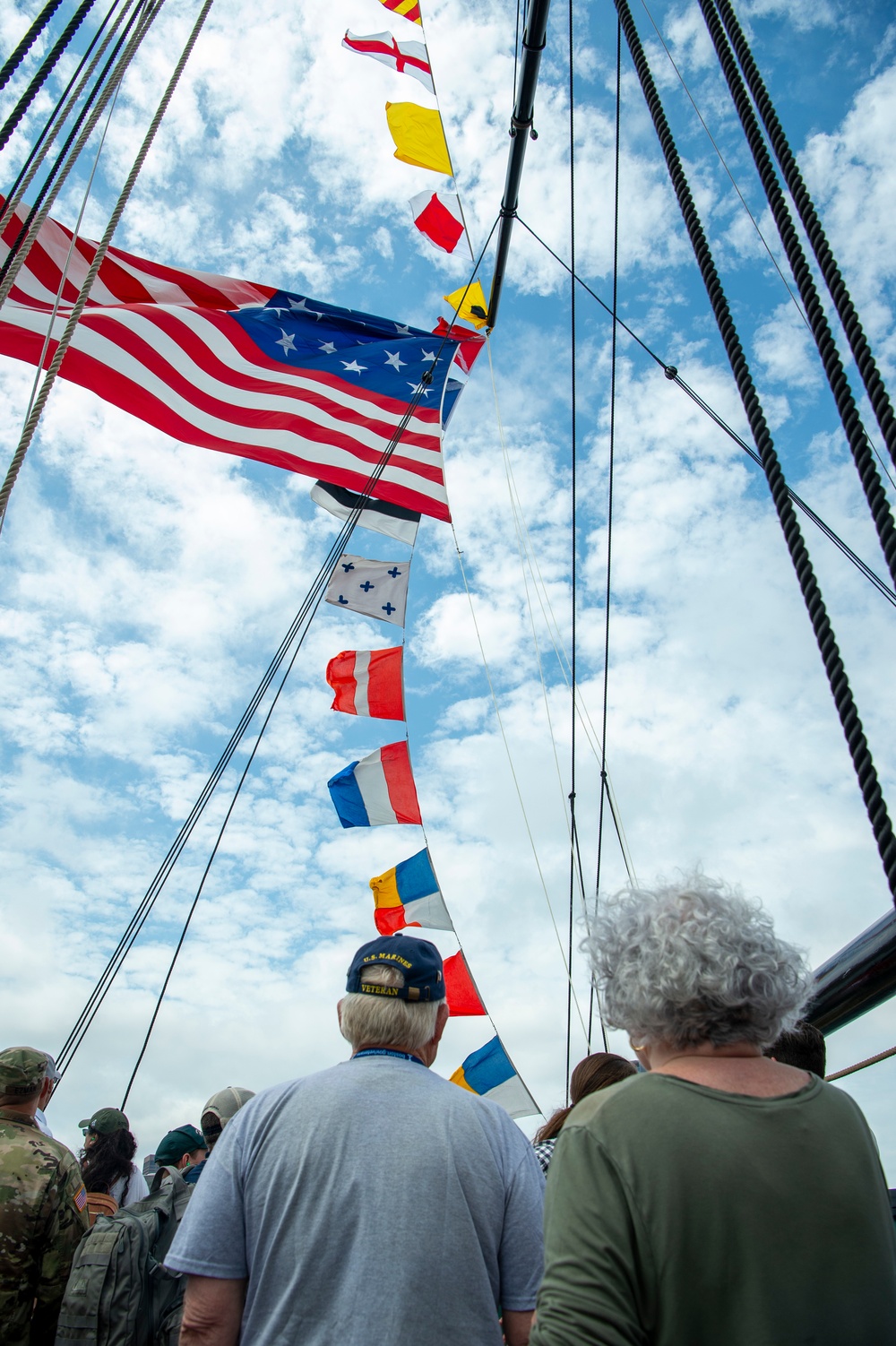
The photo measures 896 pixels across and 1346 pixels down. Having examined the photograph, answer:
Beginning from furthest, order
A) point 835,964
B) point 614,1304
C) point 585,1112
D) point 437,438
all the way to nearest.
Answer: point 437,438 → point 835,964 → point 585,1112 → point 614,1304

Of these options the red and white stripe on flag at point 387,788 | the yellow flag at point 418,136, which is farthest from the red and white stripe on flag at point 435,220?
the red and white stripe on flag at point 387,788

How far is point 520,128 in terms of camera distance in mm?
6656

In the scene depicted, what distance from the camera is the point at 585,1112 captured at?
1.11 meters

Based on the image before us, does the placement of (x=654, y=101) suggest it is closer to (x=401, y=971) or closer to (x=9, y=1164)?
(x=401, y=971)

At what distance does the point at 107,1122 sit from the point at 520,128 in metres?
7.03

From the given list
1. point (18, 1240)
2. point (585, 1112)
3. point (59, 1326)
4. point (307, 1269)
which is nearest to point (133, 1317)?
point (59, 1326)

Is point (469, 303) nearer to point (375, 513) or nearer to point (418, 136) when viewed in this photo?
point (418, 136)

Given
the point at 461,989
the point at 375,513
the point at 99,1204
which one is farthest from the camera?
the point at 375,513

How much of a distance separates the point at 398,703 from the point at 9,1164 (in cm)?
430

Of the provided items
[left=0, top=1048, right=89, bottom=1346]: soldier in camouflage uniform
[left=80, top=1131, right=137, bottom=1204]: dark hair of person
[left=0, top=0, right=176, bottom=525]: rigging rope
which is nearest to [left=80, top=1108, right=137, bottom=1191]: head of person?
[left=80, top=1131, right=137, bottom=1204]: dark hair of person

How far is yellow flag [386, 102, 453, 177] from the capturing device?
7254mm

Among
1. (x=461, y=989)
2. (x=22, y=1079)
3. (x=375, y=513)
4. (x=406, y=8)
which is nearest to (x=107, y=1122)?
(x=22, y=1079)

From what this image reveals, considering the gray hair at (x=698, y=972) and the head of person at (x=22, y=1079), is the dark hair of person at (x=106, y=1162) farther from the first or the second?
the gray hair at (x=698, y=972)

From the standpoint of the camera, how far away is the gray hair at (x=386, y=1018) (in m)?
1.66
